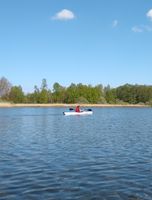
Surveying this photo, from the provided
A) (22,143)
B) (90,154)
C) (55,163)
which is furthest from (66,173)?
(22,143)

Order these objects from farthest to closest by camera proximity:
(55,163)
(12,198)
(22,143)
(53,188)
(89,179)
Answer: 1. (22,143)
2. (55,163)
3. (89,179)
4. (53,188)
5. (12,198)

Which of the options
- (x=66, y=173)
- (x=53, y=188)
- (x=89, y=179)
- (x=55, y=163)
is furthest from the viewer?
(x=55, y=163)

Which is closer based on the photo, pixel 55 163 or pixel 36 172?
pixel 36 172

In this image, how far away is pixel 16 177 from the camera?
1962 cm

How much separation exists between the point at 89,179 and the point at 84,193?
2.64 meters

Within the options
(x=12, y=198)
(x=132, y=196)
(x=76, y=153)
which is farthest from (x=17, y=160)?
(x=132, y=196)

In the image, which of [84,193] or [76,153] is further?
[76,153]

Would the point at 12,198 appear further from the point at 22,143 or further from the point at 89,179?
the point at 22,143

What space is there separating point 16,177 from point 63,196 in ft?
14.3

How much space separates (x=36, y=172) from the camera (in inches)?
826

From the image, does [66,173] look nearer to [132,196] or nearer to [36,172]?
[36,172]

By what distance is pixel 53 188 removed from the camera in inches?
688

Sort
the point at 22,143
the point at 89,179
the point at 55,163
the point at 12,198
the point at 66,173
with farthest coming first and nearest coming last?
1. the point at 22,143
2. the point at 55,163
3. the point at 66,173
4. the point at 89,179
5. the point at 12,198

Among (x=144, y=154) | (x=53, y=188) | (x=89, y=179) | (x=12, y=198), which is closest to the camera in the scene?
(x=12, y=198)
